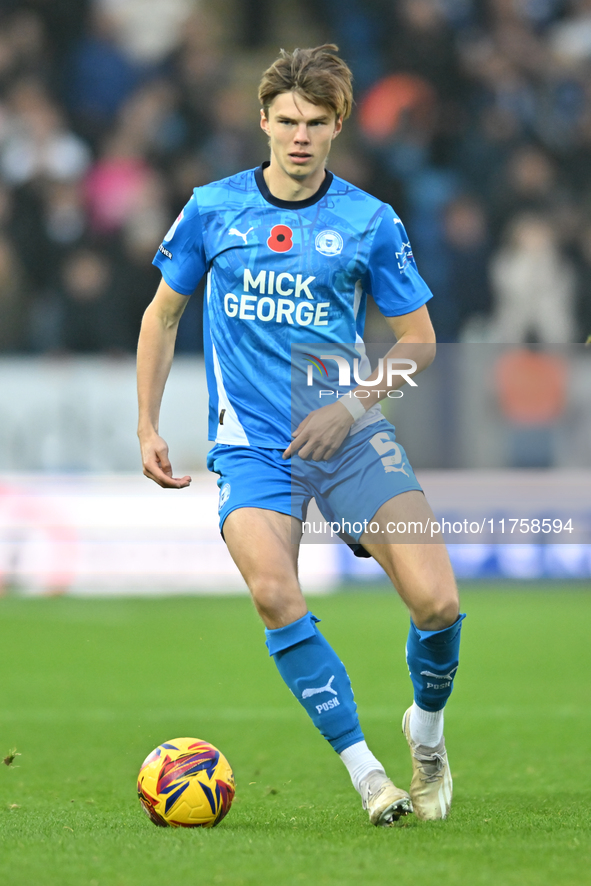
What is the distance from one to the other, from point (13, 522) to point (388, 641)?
3.47 meters

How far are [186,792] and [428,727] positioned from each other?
32.5 inches

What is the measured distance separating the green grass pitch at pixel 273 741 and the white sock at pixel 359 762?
15 cm

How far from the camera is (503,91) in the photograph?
518 inches

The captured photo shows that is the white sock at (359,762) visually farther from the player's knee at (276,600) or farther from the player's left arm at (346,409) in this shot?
the player's left arm at (346,409)

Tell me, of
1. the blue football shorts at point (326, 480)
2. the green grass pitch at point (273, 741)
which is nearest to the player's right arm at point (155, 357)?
the blue football shorts at point (326, 480)

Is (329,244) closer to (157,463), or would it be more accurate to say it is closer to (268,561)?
(157,463)

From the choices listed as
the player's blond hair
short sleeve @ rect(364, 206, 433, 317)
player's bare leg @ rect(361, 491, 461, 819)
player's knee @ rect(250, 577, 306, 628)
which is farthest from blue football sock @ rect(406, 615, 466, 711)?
the player's blond hair

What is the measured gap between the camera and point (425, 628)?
159 inches

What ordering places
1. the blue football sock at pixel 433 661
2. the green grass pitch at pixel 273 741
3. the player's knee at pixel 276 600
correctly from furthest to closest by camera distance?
the blue football sock at pixel 433 661
the player's knee at pixel 276 600
the green grass pitch at pixel 273 741

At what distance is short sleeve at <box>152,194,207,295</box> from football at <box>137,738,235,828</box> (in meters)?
1.53

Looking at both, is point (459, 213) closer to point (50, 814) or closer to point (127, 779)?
point (127, 779)

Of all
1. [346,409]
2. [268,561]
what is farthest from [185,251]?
[268,561]

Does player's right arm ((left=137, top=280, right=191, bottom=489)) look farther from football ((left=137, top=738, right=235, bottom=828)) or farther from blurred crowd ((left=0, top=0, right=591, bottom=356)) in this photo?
blurred crowd ((left=0, top=0, right=591, bottom=356))

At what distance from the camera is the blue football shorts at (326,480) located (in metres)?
4.08
